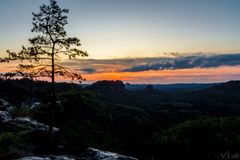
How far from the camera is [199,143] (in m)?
126

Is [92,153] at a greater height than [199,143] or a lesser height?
greater

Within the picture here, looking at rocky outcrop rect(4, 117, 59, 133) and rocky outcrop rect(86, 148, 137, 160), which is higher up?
rocky outcrop rect(4, 117, 59, 133)

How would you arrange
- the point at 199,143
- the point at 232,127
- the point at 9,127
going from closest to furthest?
the point at 9,127, the point at 199,143, the point at 232,127

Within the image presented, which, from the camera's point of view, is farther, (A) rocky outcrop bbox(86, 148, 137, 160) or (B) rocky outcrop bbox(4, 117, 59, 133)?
(B) rocky outcrop bbox(4, 117, 59, 133)

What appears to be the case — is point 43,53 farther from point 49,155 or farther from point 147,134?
point 147,134

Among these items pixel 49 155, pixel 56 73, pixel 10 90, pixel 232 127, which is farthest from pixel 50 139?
pixel 10 90

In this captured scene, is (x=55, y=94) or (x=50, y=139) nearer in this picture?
(x=55, y=94)

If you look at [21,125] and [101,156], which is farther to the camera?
Answer: [21,125]

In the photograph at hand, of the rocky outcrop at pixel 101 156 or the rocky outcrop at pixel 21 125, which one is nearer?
the rocky outcrop at pixel 101 156

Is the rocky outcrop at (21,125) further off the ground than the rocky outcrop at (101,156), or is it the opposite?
the rocky outcrop at (21,125)

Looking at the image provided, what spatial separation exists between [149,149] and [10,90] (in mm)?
68516

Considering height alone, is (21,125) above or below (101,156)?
above

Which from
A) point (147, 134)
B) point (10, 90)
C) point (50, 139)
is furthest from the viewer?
point (147, 134)

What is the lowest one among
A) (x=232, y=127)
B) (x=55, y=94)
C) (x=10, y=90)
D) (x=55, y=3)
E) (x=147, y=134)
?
(x=147, y=134)
